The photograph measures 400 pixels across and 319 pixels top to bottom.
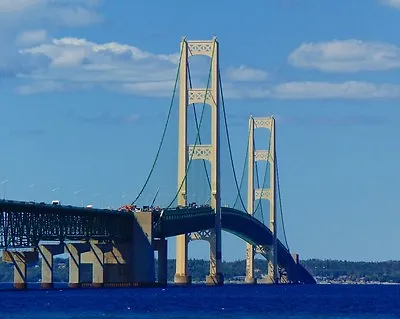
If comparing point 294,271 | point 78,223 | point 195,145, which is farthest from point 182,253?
point 294,271

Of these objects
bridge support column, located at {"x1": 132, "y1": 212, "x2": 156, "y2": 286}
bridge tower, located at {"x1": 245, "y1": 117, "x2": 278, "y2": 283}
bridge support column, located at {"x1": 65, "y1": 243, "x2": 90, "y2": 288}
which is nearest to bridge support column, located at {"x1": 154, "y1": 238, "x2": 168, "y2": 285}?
bridge support column, located at {"x1": 132, "y1": 212, "x2": 156, "y2": 286}

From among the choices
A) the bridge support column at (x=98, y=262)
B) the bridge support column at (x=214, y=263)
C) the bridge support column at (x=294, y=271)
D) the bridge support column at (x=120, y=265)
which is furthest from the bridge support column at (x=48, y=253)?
the bridge support column at (x=294, y=271)

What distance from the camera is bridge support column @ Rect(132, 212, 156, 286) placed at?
10656 cm

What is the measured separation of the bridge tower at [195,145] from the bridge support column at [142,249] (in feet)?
19.0

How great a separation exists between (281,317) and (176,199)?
4122 cm

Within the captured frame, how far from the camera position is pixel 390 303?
95.9 m

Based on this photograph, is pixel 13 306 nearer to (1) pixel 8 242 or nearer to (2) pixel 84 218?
(1) pixel 8 242

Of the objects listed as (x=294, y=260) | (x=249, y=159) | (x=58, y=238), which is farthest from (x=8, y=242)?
(x=294, y=260)

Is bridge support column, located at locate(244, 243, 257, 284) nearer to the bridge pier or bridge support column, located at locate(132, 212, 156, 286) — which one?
the bridge pier

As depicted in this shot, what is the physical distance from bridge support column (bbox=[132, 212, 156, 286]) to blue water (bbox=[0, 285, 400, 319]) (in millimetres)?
3701

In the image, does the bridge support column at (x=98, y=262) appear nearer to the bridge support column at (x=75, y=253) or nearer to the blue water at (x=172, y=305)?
the bridge support column at (x=75, y=253)

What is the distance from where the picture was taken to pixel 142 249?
106812mm

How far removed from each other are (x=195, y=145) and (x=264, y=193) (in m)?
33.6

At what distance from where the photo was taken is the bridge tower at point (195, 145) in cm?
11256
